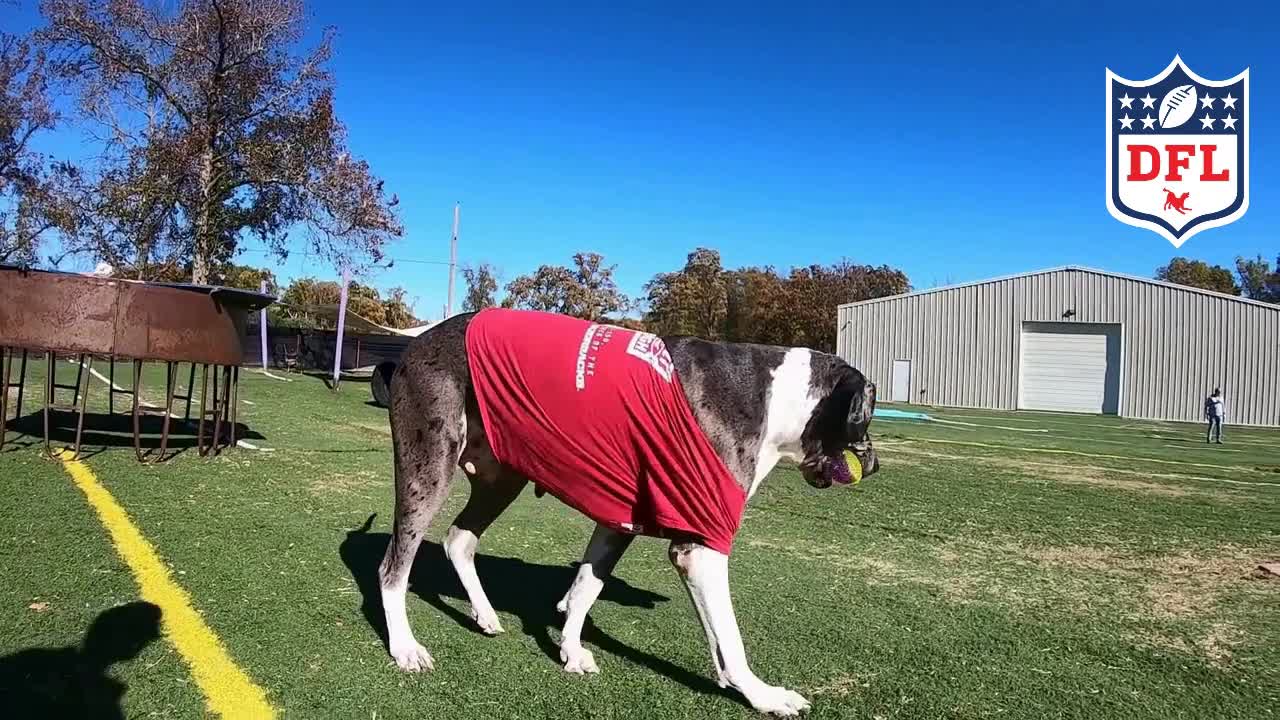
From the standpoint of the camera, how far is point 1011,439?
19.4 m

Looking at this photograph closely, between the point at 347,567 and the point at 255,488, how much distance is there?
2.80 metres

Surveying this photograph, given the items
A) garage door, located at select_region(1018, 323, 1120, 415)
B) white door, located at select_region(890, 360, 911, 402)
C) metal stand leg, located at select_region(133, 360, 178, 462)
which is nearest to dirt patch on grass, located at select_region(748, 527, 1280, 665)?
metal stand leg, located at select_region(133, 360, 178, 462)

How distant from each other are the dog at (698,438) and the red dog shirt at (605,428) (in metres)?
0.03

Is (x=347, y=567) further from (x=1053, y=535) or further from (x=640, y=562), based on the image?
(x=1053, y=535)

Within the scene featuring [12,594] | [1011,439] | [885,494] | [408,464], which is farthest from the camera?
[1011,439]

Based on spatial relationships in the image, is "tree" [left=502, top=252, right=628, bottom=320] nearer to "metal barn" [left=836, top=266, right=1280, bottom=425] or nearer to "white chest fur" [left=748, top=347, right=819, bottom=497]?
"metal barn" [left=836, top=266, right=1280, bottom=425]

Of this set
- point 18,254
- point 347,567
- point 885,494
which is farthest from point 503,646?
point 18,254

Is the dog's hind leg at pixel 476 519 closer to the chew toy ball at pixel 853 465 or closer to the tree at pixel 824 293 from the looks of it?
the chew toy ball at pixel 853 465

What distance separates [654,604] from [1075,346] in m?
40.6

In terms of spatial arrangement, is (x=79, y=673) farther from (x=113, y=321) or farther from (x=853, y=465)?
(x=113, y=321)

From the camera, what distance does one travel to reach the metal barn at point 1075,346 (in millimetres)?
36281

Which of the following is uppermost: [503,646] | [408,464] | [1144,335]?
[1144,335]

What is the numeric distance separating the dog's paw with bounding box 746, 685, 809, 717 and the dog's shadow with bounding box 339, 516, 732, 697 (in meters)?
0.25

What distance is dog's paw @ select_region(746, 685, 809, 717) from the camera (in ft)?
10.6
